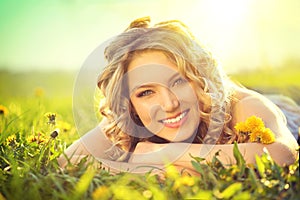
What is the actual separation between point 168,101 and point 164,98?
26 mm

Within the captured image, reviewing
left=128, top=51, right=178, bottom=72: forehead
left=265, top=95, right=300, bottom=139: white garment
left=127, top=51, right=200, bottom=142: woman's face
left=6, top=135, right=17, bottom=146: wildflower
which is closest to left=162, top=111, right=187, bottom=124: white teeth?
left=127, top=51, right=200, bottom=142: woman's face

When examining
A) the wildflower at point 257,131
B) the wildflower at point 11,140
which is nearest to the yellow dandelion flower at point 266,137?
the wildflower at point 257,131

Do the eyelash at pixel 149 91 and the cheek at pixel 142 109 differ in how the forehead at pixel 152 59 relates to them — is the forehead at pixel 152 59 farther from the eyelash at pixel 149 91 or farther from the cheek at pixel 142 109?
the cheek at pixel 142 109

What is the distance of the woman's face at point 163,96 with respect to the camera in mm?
2684

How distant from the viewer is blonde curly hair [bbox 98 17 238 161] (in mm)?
2770

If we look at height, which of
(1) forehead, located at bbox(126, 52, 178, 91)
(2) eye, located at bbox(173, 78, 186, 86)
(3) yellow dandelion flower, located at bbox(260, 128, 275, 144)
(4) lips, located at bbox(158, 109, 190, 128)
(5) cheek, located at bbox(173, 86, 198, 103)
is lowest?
(4) lips, located at bbox(158, 109, 190, 128)

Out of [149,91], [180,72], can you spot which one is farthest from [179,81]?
Answer: [149,91]

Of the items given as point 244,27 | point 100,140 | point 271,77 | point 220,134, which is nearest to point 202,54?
point 220,134

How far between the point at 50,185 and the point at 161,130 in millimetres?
978

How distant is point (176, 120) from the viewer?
2.72 meters

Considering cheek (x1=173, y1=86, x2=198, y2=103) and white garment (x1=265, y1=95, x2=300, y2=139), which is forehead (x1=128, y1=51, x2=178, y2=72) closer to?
cheek (x1=173, y1=86, x2=198, y2=103)

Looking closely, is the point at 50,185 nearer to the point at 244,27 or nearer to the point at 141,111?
the point at 141,111

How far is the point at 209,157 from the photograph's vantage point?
7.47 ft

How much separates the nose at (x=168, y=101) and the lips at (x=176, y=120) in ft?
0.19
